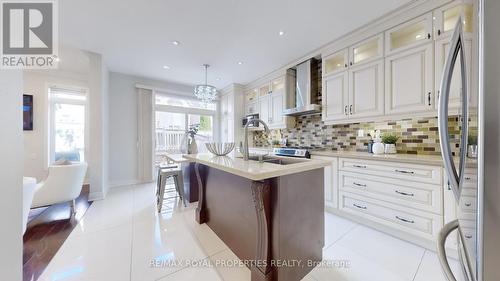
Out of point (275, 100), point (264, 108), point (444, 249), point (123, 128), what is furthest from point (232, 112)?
point (444, 249)

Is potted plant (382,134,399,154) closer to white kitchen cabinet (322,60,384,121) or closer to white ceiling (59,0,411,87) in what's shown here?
white kitchen cabinet (322,60,384,121)

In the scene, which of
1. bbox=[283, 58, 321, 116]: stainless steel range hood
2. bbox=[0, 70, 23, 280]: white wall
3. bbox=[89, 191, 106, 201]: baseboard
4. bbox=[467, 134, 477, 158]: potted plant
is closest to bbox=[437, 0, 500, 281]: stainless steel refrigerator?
bbox=[467, 134, 477, 158]: potted plant

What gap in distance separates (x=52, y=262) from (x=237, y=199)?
167 cm

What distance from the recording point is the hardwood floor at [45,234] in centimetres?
149

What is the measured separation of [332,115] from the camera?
9.50 ft

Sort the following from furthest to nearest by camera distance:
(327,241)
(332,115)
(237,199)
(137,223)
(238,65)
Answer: (238,65) → (332,115) → (137,223) → (327,241) → (237,199)

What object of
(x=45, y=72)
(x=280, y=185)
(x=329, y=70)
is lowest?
(x=280, y=185)

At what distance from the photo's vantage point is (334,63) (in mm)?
3006

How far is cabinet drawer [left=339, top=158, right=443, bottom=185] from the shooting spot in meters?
1.70

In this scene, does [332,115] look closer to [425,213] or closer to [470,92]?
[425,213]

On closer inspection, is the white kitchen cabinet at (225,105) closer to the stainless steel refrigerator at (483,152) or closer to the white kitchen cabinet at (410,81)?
the white kitchen cabinet at (410,81)

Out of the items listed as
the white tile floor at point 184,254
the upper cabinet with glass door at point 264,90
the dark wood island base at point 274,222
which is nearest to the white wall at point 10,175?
the white tile floor at point 184,254

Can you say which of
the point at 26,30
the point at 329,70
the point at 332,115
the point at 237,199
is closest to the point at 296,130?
the point at 332,115

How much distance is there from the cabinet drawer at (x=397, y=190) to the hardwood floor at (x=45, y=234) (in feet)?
10.4
